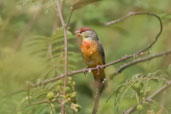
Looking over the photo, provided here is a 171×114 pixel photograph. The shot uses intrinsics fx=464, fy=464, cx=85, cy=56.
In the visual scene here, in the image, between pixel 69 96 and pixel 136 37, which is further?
pixel 136 37

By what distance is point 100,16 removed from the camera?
694cm

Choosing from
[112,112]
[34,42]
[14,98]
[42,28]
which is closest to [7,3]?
[42,28]

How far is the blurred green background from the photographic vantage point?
6.58ft

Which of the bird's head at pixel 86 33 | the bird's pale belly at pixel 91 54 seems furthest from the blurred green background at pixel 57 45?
the bird's head at pixel 86 33

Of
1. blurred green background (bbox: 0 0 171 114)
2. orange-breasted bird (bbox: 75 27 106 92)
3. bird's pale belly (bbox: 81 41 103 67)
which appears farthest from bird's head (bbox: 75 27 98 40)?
blurred green background (bbox: 0 0 171 114)

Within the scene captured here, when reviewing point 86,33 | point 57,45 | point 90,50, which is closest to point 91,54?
point 90,50

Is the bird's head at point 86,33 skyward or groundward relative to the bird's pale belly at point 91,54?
skyward

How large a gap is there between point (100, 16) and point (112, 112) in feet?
9.11

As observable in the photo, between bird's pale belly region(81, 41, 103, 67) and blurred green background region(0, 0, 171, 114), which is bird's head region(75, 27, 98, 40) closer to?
bird's pale belly region(81, 41, 103, 67)

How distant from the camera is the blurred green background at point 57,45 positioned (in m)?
2.01

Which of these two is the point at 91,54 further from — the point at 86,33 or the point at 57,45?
the point at 57,45

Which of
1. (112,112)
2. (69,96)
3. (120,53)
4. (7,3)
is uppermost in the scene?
(69,96)

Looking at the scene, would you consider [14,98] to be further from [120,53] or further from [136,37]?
[136,37]

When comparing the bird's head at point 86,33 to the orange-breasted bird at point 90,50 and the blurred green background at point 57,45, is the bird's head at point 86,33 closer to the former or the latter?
the orange-breasted bird at point 90,50
